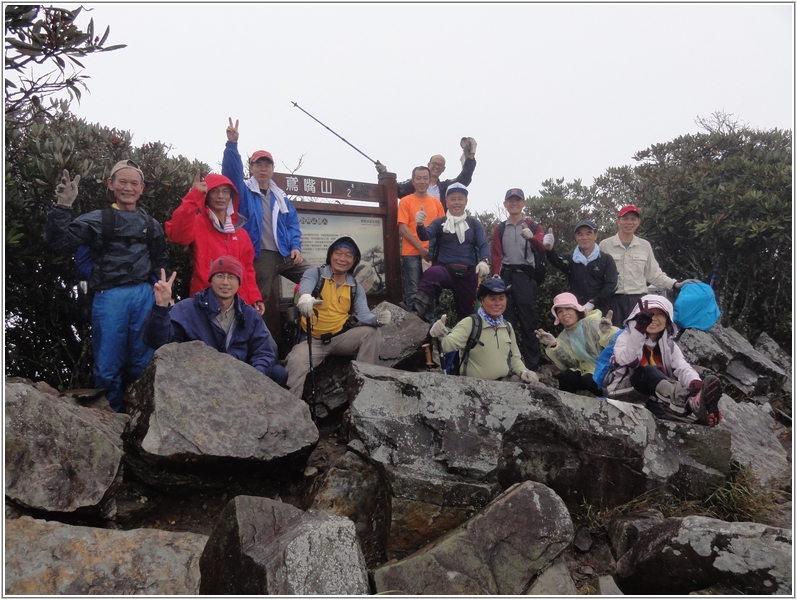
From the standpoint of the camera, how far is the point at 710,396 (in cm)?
495

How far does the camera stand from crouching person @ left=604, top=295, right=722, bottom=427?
5.25m

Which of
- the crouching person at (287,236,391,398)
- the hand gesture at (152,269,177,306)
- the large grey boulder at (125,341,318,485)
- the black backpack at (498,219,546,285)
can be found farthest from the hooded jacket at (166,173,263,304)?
the black backpack at (498,219,546,285)

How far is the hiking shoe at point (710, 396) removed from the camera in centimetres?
493

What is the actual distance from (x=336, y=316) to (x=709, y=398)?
394cm

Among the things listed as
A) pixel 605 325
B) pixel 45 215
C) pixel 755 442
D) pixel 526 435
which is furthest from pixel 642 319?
pixel 45 215

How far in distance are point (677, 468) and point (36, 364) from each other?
22.6 feet

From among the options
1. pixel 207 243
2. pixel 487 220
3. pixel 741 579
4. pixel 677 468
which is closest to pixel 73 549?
pixel 207 243

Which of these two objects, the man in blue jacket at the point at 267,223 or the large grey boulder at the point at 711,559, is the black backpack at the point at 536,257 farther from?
the large grey boulder at the point at 711,559

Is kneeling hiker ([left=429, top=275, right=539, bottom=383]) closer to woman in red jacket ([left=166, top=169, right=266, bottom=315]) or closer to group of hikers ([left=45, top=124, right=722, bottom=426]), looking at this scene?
group of hikers ([left=45, top=124, right=722, bottom=426])

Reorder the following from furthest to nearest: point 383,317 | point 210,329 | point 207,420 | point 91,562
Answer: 1. point 383,317
2. point 210,329
3. point 207,420
4. point 91,562

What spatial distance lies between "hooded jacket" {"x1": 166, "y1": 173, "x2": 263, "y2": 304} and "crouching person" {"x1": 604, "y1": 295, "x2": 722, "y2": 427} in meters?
4.18

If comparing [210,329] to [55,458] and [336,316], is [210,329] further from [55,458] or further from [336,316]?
[55,458]

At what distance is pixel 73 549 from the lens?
3322 mm

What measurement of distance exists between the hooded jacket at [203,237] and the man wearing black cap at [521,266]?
3.59m
